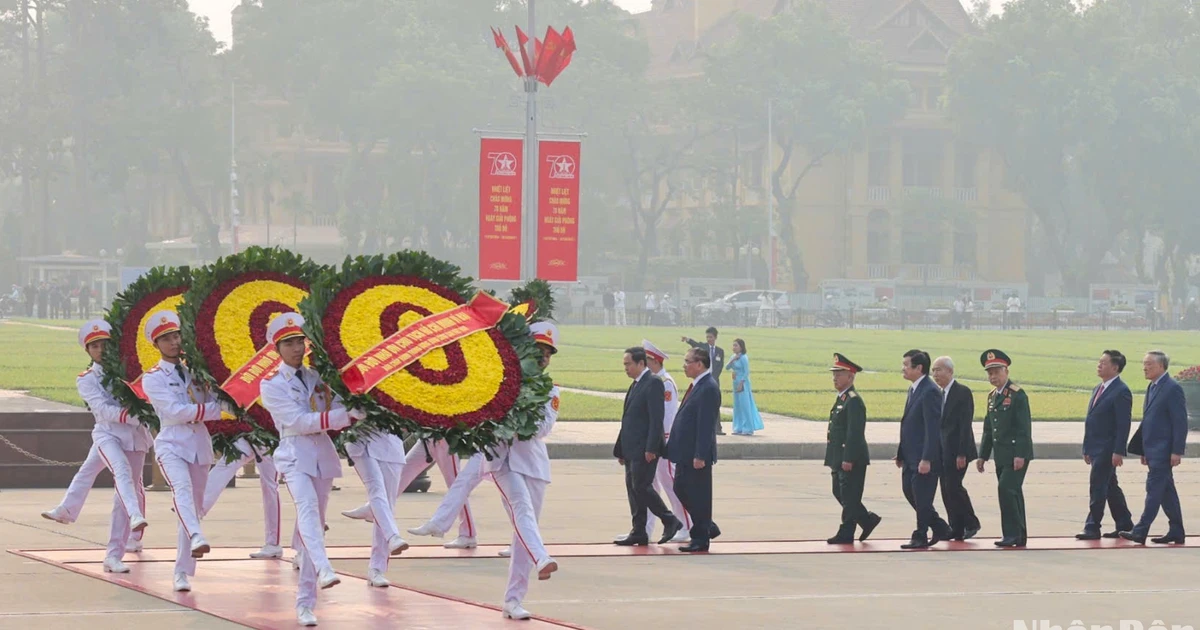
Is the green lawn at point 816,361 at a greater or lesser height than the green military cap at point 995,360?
lesser

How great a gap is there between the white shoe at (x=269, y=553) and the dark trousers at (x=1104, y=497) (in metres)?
6.25

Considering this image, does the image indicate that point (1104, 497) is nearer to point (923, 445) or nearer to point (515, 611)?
point (923, 445)

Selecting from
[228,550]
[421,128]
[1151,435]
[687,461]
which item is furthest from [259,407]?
[421,128]

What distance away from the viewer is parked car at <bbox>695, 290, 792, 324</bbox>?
77312mm

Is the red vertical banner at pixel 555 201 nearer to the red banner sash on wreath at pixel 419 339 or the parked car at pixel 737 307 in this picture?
the red banner sash on wreath at pixel 419 339

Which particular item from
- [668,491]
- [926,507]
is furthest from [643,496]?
[926,507]

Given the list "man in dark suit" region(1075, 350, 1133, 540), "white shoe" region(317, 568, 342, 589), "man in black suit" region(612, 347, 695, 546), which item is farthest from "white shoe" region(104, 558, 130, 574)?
"man in dark suit" region(1075, 350, 1133, 540)

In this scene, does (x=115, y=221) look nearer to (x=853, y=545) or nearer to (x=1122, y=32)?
(x=1122, y=32)

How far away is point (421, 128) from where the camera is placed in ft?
276

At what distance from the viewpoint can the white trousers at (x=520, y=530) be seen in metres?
10.0

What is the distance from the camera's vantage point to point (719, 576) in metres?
12.3

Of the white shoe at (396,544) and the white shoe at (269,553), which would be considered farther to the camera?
the white shoe at (269,553)

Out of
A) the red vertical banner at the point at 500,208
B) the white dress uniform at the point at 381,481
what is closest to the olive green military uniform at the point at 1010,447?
the white dress uniform at the point at 381,481

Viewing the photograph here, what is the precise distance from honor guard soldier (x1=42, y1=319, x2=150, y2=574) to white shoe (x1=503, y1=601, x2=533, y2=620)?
8.60ft
